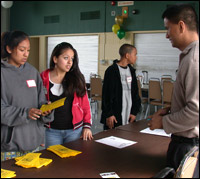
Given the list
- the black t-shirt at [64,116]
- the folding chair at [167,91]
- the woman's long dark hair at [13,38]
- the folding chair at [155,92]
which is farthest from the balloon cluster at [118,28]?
the woman's long dark hair at [13,38]

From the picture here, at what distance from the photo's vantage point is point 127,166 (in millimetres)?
1396

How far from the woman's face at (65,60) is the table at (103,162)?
0.55 m

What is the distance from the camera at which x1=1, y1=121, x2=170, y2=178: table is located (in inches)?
50.5

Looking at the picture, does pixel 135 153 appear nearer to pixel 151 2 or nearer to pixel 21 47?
pixel 21 47

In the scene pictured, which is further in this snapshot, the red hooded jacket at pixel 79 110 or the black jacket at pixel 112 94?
the black jacket at pixel 112 94

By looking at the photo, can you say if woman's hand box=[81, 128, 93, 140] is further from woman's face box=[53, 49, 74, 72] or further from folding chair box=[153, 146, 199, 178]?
folding chair box=[153, 146, 199, 178]

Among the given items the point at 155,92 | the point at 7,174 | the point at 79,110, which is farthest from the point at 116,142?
the point at 155,92

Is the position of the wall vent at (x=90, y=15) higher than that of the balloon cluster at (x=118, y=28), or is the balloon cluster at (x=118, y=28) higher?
the wall vent at (x=90, y=15)

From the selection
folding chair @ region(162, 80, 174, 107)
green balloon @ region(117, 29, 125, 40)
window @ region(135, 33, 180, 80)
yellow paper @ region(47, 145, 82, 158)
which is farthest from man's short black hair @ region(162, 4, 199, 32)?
green balloon @ region(117, 29, 125, 40)

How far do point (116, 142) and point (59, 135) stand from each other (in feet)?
1.44

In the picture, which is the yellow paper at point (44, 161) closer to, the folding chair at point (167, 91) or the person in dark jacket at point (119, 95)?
the person in dark jacket at point (119, 95)

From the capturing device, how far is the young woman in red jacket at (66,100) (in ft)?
6.43

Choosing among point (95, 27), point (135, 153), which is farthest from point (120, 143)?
point (95, 27)

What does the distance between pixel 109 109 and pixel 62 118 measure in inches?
36.7
